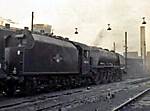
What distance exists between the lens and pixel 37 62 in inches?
751

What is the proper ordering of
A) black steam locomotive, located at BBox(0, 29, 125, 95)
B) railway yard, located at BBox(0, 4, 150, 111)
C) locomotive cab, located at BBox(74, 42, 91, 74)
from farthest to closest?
locomotive cab, located at BBox(74, 42, 91, 74)
black steam locomotive, located at BBox(0, 29, 125, 95)
railway yard, located at BBox(0, 4, 150, 111)

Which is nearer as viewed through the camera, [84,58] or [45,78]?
[45,78]

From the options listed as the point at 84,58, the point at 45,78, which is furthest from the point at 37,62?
the point at 84,58

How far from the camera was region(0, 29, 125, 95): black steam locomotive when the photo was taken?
58.5ft

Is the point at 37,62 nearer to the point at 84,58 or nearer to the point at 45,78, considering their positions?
the point at 45,78

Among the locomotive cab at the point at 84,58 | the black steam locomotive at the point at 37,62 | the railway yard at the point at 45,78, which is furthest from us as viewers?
the locomotive cab at the point at 84,58

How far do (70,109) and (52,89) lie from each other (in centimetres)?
958

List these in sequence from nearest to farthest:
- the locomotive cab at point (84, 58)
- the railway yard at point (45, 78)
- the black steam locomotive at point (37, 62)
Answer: the railway yard at point (45, 78) < the black steam locomotive at point (37, 62) < the locomotive cab at point (84, 58)

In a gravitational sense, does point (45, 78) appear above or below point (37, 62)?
below

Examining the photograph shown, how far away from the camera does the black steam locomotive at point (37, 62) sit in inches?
702

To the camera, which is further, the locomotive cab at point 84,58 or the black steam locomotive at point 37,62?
the locomotive cab at point 84,58

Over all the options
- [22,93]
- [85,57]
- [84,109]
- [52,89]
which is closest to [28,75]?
[22,93]

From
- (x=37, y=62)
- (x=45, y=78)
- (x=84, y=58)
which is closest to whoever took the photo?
(x=37, y=62)

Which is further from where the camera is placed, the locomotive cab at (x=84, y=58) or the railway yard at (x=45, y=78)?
the locomotive cab at (x=84, y=58)
